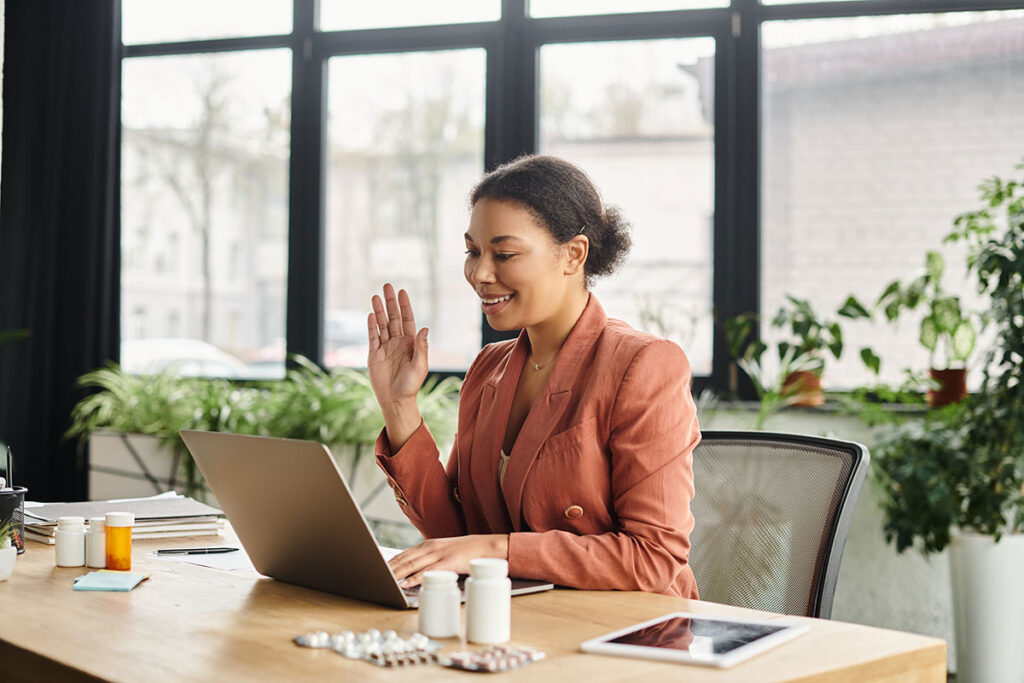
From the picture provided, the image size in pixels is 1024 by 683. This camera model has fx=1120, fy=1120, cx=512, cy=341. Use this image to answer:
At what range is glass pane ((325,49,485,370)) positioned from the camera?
435 cm

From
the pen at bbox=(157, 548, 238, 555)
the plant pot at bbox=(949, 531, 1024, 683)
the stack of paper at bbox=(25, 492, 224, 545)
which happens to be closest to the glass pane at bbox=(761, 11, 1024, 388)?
the plant pot at bbox=(949, 531, 1024, 683)

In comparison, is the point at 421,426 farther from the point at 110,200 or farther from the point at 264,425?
the point at 110,200

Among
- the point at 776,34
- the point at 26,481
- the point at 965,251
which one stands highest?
the point at 776,34

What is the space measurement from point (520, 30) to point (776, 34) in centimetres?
94

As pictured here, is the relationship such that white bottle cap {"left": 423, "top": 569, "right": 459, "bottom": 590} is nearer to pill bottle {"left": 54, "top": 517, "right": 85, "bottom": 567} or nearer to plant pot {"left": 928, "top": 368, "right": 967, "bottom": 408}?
pill bottle {"left": 54, "top": 517, "right": 85, "bottom": 567}

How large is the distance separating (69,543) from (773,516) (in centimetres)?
112

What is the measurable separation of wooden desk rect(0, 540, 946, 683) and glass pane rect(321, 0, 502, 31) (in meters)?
3.14

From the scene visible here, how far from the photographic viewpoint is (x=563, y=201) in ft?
6.27

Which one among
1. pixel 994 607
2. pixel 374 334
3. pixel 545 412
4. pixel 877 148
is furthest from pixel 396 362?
pixel 877 148

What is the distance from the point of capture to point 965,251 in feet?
12.4

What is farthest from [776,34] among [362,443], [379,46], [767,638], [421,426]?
[767,638]

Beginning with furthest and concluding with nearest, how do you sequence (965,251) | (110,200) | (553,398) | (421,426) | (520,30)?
(110,200)
(520,30)
(965,251)
(421,426)
(553,398)

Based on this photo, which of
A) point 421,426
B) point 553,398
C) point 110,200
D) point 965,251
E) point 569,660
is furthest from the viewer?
point 110,200

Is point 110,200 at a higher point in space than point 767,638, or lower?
higher
